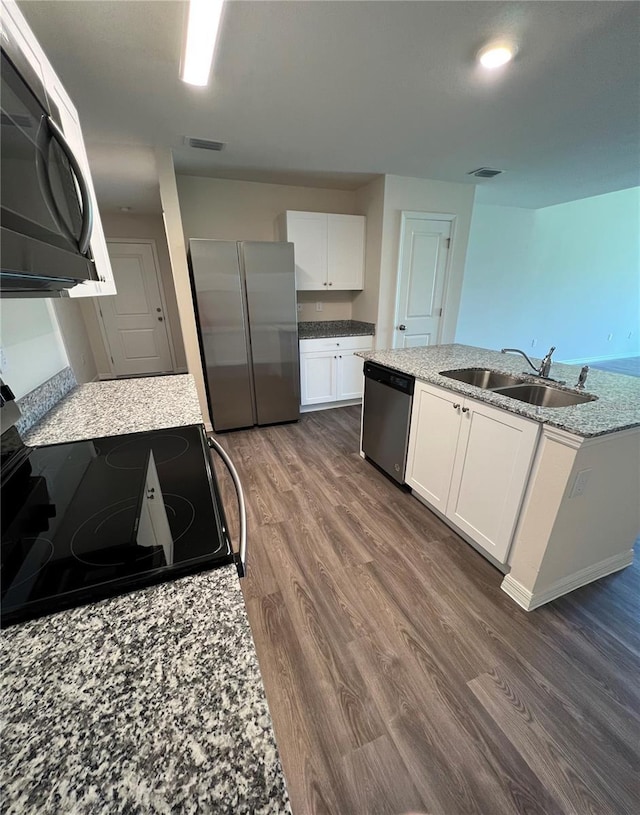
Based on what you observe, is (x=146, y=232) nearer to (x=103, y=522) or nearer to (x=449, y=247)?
(x=449, y=247)

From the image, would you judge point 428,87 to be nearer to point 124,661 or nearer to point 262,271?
point 262,271

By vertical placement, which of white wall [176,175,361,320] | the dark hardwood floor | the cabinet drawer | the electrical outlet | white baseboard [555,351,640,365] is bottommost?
the dark hardwood floor

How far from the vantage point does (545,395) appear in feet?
5.97

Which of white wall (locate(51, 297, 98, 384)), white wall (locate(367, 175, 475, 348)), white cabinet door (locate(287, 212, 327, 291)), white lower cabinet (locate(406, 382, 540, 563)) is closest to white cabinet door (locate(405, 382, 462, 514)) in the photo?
white lower cabinet (locate(406, 382, 540, 563))

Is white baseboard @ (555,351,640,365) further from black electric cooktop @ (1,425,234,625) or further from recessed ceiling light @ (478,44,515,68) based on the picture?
black electric cooktop @ (1,425,234,625)

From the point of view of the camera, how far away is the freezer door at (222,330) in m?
2.85

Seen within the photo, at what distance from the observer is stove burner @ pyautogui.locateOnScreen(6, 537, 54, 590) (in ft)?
1.94

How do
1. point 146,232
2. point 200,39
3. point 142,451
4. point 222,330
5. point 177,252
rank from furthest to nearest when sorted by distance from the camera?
point 146,232 → point 222,330 → point 177,252 → point 200,39 → point 142,451

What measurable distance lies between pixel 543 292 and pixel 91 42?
6253 mm

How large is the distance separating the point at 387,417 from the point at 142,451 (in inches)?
67.5

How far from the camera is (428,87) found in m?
1.87

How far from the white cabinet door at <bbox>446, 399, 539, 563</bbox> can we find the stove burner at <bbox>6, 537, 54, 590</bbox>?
166cm

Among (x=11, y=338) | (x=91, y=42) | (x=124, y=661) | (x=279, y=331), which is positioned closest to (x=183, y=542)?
(x=124, y=661)

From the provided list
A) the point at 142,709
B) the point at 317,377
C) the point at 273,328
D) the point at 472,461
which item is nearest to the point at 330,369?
the point at 317,377
